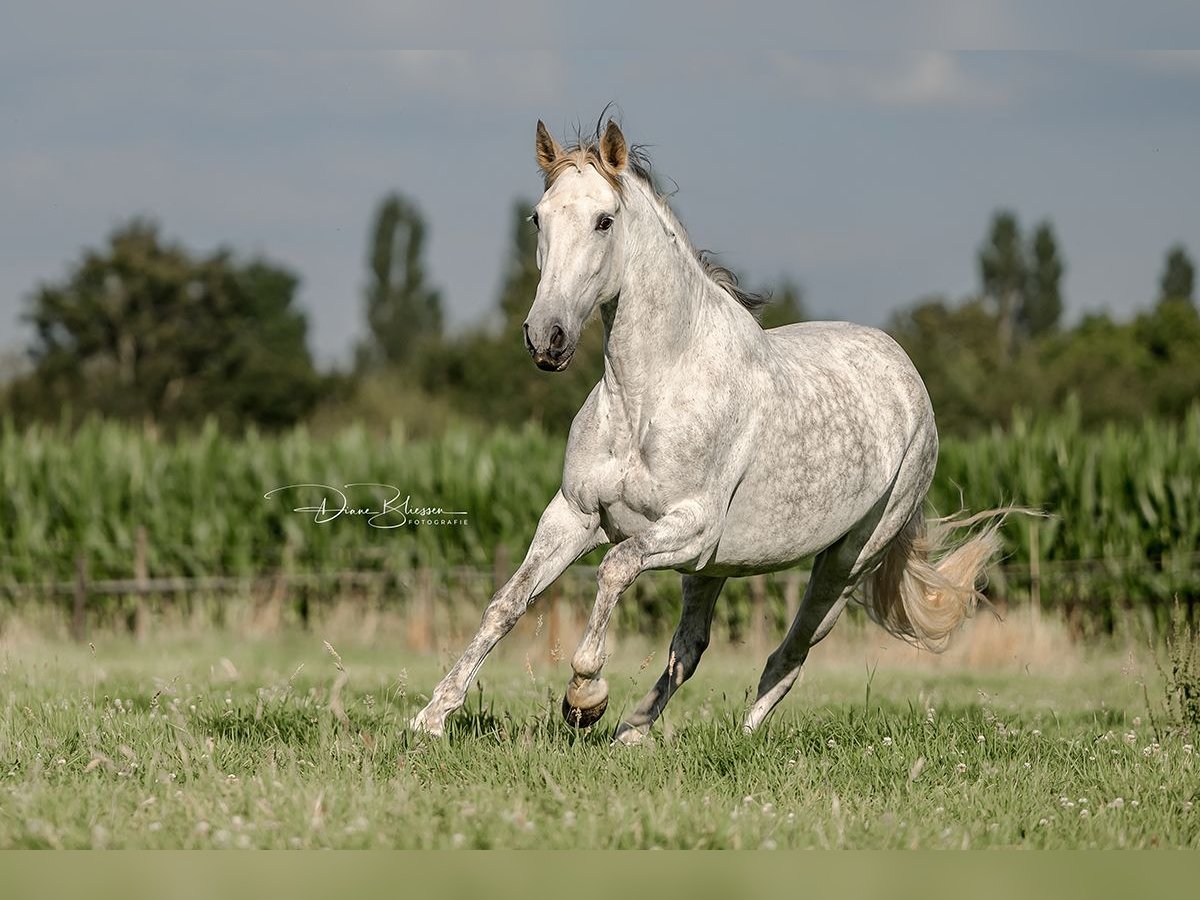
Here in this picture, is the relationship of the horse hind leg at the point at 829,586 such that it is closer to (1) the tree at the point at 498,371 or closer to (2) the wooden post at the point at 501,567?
(2) the wooden post at the point at 501,567

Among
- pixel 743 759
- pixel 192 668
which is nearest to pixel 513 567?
pixel 192 668

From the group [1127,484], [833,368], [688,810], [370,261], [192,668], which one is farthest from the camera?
[370,261]

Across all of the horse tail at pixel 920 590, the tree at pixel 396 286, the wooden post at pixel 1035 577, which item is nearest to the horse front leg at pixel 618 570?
the horse tail at pixel 920 590

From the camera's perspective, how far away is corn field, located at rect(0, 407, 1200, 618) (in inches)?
645

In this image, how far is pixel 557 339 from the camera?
4922 mm

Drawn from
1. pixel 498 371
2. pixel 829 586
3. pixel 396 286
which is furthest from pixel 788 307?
pixel 396 286

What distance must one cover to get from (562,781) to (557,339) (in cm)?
158

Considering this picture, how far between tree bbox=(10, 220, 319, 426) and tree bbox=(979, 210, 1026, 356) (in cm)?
4522

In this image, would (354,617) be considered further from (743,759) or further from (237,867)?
(237,867)

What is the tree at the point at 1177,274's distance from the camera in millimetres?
75250

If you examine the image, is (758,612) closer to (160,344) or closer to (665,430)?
(665,430)

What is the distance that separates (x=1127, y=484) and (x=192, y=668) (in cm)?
1157

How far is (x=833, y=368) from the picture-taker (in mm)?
6613

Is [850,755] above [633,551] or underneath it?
underneath
